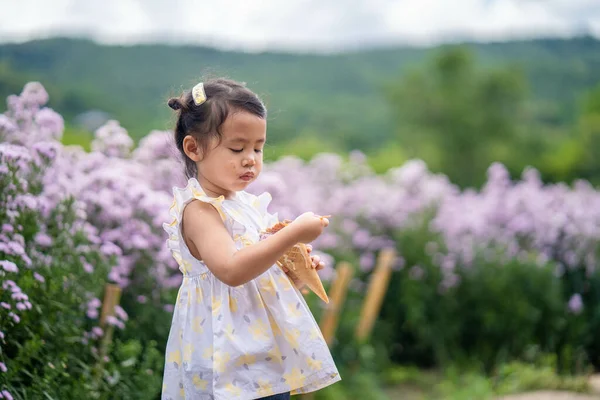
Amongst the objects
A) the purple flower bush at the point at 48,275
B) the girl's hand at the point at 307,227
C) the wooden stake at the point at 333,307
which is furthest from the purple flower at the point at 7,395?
the wooden stake at the point at 333,307

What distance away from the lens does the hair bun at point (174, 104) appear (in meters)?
2.23

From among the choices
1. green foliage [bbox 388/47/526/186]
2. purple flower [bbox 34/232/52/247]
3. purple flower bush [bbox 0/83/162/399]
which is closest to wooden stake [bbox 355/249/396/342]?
purple flower bush [bbox 0/83/162/399]

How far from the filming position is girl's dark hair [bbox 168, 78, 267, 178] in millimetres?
2094

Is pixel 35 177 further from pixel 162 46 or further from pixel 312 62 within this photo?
pixel 312 62

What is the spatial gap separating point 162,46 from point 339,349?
48.2m

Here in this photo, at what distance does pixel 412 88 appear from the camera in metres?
49.9

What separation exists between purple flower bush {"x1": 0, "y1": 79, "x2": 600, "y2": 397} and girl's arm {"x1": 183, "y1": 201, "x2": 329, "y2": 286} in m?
1.74

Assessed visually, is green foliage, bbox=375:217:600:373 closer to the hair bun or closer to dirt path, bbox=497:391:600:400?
dirt path, bbox=497:391:600:400

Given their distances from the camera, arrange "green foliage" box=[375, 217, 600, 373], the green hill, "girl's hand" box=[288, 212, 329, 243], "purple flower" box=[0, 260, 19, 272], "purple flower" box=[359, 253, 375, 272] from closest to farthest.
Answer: "girl's hand" box=[288, 212, 329, 243], "purple flower" box=[0, 260, 19, 272], "green foliage" box=[375, 217, 600, 373], "purple flower" box=[359, 253, 375, 272], the green hill

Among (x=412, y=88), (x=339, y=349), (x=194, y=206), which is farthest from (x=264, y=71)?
(x=194, y=206)

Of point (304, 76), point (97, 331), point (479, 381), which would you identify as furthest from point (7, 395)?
point (304, 76)

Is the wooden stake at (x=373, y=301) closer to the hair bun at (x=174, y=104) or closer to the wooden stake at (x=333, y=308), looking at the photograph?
the wooden stake at (x=333, y=308)

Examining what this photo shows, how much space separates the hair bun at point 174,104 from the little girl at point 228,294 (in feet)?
0.06

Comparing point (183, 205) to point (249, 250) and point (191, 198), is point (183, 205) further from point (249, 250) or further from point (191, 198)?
Result: point (249, 250)
